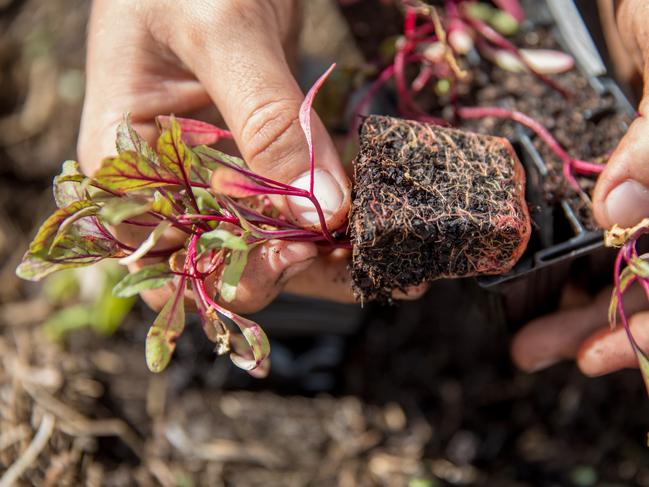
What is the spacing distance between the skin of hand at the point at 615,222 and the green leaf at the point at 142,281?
0.82 meters

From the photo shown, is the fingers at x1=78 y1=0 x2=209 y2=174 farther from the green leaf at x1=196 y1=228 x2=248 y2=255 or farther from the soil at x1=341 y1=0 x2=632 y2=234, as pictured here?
the soil at x1=341 y1=0 x2=632 y2=234

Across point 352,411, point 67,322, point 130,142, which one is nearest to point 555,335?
point 352,411

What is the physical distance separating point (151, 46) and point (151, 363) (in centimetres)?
69

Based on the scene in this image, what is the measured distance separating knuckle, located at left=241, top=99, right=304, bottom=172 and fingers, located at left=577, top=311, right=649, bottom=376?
2.82ft

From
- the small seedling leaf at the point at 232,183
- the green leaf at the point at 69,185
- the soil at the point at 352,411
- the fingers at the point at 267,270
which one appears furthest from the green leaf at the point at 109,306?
the small seedling leaf at the point at 232,183

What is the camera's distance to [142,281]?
961 millimetres

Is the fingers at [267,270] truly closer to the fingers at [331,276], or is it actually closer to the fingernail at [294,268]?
the fingernail at [294,268]

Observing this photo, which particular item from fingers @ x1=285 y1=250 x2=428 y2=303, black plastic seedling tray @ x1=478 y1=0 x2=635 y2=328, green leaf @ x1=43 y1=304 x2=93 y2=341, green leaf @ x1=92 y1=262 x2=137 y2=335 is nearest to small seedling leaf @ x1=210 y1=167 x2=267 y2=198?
fingers @ x1=285 y1=250 x2=428 y2=303

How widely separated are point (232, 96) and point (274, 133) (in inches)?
4.7

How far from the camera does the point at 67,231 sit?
100 cm

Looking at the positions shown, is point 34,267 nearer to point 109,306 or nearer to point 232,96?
point 232,96

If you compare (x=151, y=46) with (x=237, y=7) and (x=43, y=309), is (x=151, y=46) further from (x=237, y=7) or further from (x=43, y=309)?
(x=43, y=309)

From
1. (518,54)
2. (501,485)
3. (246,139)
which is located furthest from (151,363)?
(501,485)

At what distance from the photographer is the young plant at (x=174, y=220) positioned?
942 mm
